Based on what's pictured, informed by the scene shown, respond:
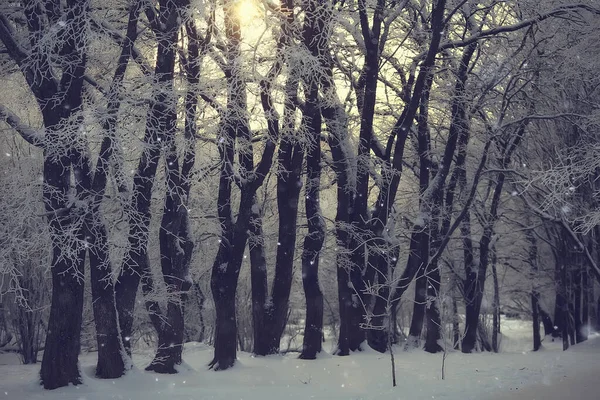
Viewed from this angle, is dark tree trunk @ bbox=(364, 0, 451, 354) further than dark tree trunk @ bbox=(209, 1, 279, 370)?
Yes

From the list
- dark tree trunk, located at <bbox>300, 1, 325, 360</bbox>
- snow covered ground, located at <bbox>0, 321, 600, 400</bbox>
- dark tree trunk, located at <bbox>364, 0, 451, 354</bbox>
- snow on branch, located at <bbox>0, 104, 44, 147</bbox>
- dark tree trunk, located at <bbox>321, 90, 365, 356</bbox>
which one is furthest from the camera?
dark tree trunk, located at <bbox>321, 90, 365, 356</bbox>

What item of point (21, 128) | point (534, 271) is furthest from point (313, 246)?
point (534, 271)

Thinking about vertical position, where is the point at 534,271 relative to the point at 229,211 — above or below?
below

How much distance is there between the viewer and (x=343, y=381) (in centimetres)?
1295

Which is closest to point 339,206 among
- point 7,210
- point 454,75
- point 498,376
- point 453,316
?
point 454,75

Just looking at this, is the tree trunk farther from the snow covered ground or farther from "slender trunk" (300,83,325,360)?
the snow covered ground

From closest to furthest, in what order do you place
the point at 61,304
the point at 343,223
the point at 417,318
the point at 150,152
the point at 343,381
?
the point at 61,304, the point at 150,152, the point at 343,381, the point at 343,223, the point at 417,318

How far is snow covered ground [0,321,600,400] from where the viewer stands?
1149cm

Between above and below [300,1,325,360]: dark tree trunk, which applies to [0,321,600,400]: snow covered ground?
below

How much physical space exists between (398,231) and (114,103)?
11100mm

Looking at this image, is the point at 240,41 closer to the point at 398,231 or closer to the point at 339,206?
the point at 339,206

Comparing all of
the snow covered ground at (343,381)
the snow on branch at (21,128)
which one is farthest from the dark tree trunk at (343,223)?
the snow on branch at (21,128)

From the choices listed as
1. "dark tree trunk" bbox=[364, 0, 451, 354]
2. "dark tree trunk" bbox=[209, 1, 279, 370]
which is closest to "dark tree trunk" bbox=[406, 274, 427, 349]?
"dark tree trunk" bbox=[364, 0, 451, 354]

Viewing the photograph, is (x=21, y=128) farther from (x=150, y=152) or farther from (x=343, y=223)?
(x=343, y=223)
